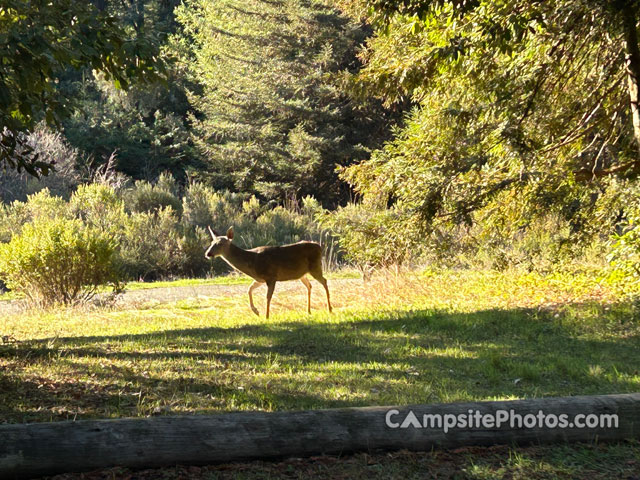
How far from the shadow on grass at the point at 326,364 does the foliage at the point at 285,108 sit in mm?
21993

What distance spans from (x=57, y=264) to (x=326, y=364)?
7911 millimetres

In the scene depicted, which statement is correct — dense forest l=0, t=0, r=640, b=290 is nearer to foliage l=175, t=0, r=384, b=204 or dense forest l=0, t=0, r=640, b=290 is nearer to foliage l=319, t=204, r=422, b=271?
foliage l=319, t=204, r=422, b=271

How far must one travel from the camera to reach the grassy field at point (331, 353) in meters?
6.57

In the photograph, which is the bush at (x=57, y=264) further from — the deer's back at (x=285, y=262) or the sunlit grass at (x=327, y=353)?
the deer's back at (x=285, y=262)

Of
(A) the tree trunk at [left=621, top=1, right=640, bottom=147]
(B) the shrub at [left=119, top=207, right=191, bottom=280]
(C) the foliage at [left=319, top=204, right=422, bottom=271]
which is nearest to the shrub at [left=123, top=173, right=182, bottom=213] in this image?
(B) the shrub at [left=119, top=207, right=191, bottom=280]

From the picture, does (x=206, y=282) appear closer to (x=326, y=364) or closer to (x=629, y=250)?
(x=326, y=364)

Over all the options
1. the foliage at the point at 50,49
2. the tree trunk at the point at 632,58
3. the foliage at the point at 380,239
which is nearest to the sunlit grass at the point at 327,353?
the foliage at the point at 380,239

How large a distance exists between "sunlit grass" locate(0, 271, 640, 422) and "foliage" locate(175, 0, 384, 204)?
63.9 ft

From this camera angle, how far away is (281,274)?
12055 mm

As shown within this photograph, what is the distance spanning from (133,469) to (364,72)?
30.4ft

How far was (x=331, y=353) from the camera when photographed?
894 cm

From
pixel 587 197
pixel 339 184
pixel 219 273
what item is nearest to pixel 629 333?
pixel 587 197

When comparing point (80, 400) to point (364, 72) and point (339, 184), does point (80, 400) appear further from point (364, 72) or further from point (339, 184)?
point (339, 184)

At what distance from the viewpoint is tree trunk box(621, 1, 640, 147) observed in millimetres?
9711
